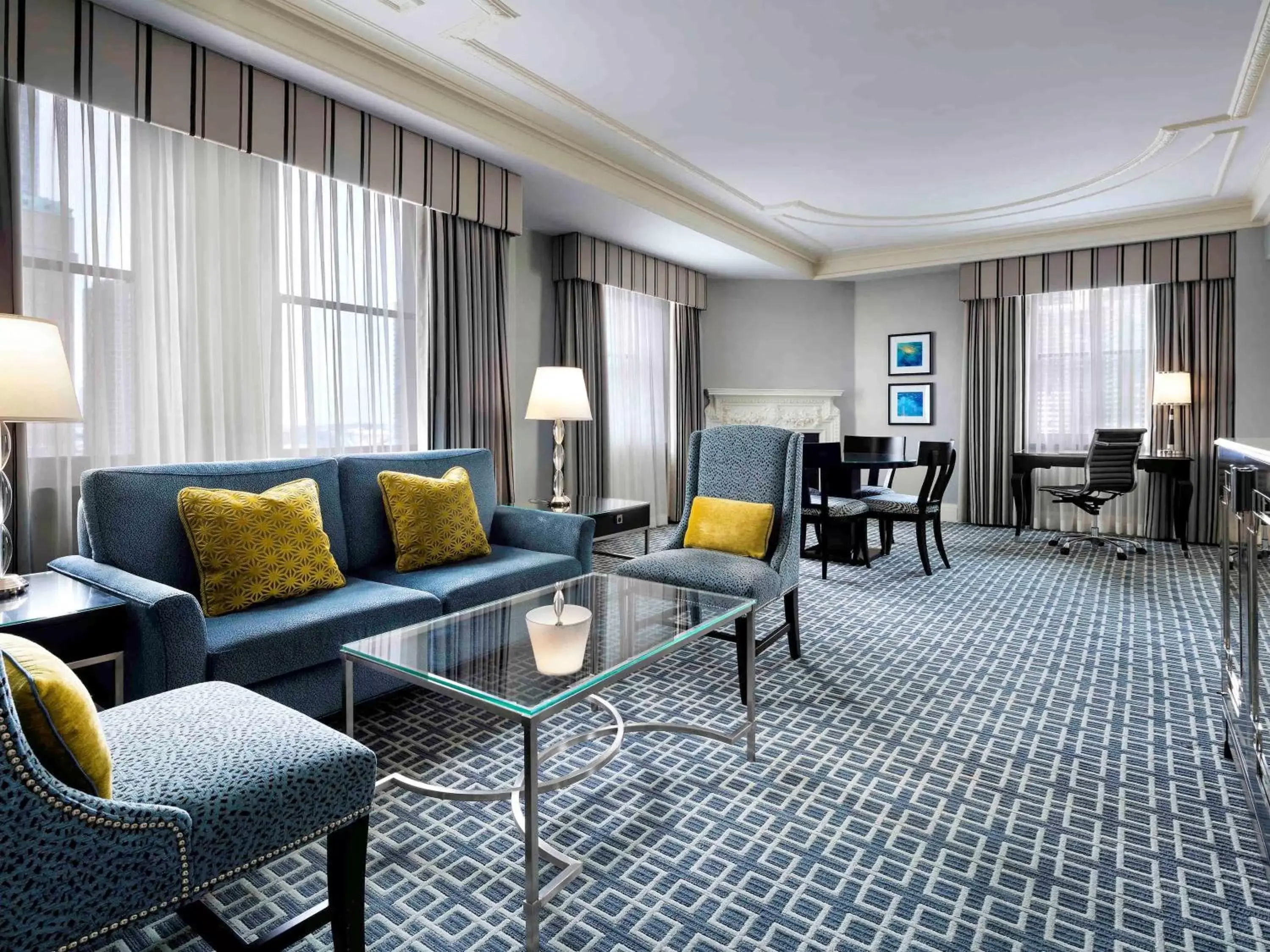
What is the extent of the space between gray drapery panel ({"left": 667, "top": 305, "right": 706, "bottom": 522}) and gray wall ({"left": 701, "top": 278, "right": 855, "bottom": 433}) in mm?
407

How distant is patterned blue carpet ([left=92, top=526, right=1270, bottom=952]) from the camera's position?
1521 mm

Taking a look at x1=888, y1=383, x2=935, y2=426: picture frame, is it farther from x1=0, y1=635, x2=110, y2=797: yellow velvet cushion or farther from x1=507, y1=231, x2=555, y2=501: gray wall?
x1=0, y1=635, x2=110, y2=797: yellow velvet cushion

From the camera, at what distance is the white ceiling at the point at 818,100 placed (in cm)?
301

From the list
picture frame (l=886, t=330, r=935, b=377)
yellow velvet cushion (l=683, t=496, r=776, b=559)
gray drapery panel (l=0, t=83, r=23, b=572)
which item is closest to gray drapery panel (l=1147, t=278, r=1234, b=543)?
picture frame (l=886, t=330, r=935, b=377)

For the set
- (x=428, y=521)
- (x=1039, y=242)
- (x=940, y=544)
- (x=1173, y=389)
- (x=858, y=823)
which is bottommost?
(x=858, y=823)

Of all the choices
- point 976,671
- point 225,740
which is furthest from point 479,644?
point 976,671

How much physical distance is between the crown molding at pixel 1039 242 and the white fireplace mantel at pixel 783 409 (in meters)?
1.27

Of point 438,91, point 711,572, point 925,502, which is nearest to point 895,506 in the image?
point 925,502

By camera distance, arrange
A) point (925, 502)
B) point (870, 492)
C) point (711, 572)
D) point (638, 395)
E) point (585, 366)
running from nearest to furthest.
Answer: point (711, 572) < point (925, 502) < point (870, 492) < point (585, 366) < point (638, 395)

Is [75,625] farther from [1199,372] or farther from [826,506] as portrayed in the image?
[1199,372]

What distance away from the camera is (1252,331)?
5.75 m

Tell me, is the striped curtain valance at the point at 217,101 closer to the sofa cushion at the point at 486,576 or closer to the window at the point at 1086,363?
the sofa cushion at the point at 486,576

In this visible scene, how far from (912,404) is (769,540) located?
506cm

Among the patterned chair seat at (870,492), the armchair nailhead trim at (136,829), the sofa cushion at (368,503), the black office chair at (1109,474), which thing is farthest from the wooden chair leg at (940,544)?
the armchair nailhead trim at (136,829)
